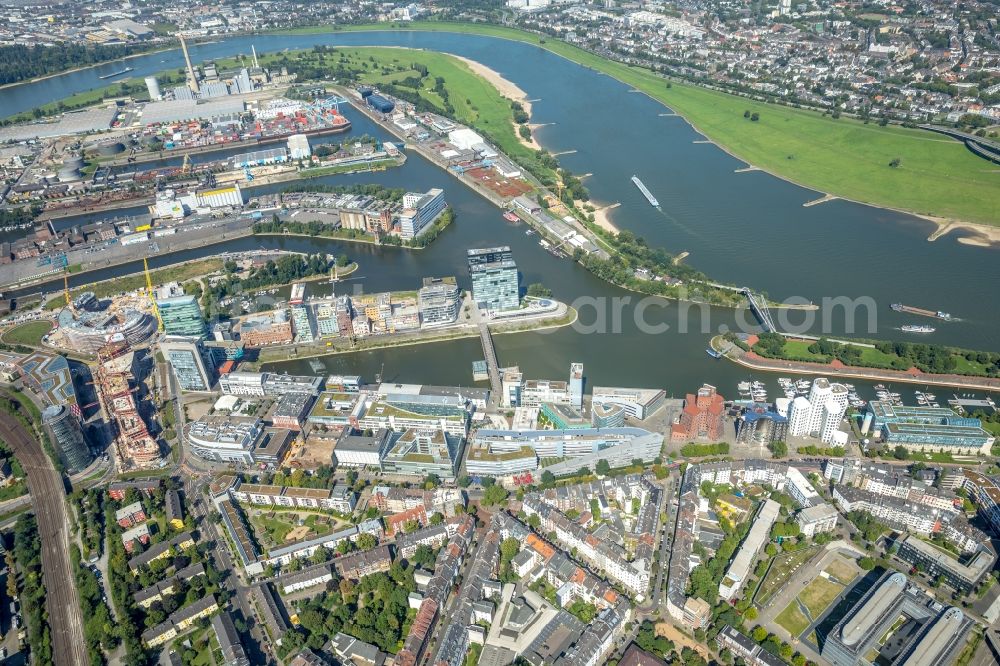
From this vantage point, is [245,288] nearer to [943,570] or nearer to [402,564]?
[402,564]

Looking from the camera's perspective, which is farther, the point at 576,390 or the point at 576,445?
the point at 576,390

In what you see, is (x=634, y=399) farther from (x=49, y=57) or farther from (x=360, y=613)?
(x=49, y=57)

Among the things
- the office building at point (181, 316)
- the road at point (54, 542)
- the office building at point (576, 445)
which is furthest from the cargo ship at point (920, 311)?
the road at point (54, 542)

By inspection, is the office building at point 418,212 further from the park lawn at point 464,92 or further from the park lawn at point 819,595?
the park lawn at point 819,595

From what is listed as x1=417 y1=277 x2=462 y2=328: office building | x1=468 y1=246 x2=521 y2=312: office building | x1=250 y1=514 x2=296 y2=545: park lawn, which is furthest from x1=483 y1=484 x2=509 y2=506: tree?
x1=468 y1=246 x2=521 y2=312: office building

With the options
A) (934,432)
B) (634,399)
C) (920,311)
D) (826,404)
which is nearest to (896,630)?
(826,404)

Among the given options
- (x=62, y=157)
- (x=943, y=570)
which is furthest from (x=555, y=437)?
(x=62, y=157)
